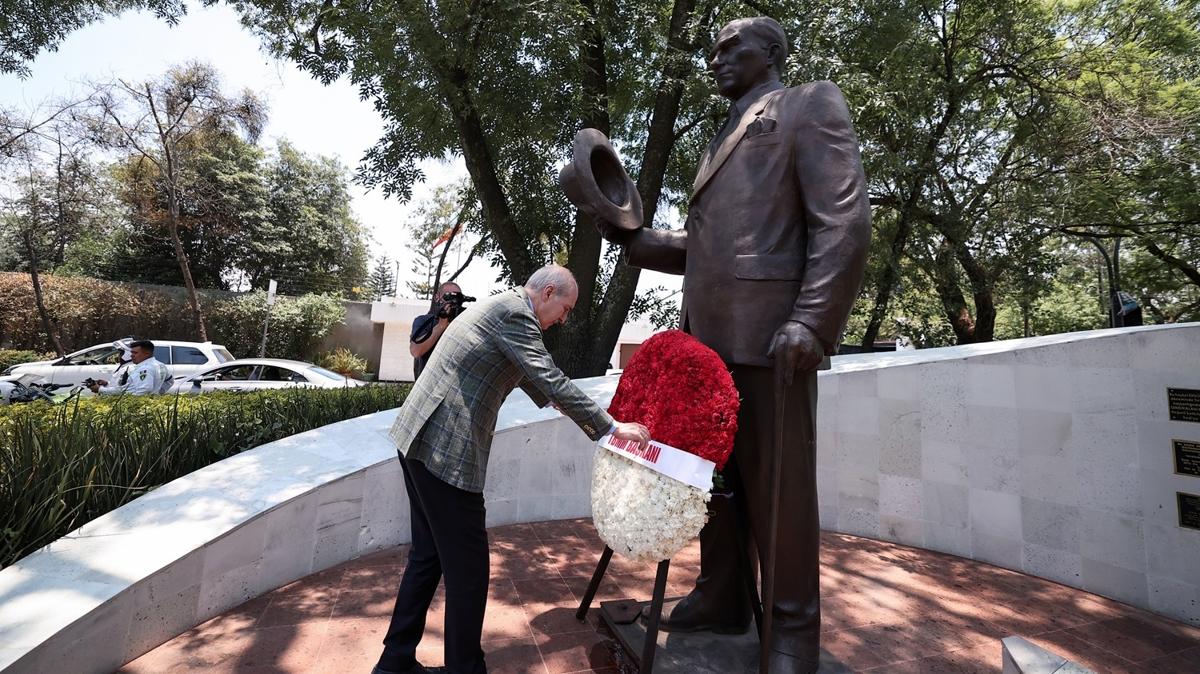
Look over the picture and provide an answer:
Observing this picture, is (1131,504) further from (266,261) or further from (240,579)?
(266,261)

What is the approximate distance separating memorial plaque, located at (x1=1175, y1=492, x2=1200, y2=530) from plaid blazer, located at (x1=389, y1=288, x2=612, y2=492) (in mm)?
3430

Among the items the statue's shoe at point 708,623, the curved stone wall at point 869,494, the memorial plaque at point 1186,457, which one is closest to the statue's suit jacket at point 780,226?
the statue's shoe at point 708,623

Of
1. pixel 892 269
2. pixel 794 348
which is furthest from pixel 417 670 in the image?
pixel 892 269

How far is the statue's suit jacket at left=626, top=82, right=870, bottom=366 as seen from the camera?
2.21 metres

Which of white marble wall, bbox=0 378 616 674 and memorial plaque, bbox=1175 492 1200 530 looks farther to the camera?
memorial plaque, bbox=1175 492 1200 530

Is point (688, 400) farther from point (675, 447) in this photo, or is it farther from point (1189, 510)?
point (1189, 510)

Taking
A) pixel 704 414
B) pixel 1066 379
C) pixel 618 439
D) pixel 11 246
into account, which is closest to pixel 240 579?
pixel 618 439

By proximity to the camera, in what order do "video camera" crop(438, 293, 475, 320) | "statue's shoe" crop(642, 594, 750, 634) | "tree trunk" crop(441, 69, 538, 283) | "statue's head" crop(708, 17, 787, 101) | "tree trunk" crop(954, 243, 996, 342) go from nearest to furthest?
"statue's head" crop(708, 17, 787, 101) → "statue's shoe" crop(642, 594, 750, 634) → "video camera" crop(438, 293, 475, 320) → "tree trunk" crop(441, 69, 538, 283) → "tree trunk" crop(954, 243, 996, 342)

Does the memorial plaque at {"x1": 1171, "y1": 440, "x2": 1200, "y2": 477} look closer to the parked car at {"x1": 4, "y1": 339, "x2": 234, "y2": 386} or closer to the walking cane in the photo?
the walking cane

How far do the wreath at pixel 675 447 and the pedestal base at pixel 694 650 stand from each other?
0.51m

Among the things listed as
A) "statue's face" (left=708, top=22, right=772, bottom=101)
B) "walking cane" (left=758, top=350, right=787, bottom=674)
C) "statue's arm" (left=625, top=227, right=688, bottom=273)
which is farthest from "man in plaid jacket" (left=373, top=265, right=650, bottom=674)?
"statue's face" (left=708, top=22, right=772, bottom=101)

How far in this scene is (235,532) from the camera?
293 cm

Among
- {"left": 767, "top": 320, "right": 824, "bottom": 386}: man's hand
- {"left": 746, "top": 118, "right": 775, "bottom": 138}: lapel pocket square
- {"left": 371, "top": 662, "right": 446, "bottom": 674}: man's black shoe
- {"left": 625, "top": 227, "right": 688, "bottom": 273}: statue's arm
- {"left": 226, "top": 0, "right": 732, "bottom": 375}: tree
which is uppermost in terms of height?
{"left": 226, "top": 0, "right": 732, "bottom": 375}: tree

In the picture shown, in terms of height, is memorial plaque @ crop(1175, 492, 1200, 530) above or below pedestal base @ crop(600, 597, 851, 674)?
above
